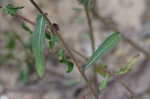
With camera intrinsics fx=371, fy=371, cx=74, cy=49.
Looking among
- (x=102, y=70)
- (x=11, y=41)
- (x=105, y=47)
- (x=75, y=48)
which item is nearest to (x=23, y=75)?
(x=11, y=41)

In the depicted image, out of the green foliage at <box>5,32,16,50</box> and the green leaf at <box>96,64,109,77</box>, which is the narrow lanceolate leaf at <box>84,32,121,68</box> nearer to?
the green leaf at <box>96,64,109,77</box>

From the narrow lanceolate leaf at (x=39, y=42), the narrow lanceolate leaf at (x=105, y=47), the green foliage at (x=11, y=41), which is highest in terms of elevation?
the narrow lanceolate leaf at (x=39, y=42)

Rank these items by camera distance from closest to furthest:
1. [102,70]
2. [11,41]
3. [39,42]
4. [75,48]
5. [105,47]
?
1. [39,42]
2. [105,47]
3. [102,70]
4. [11,41]
5. [75,48]

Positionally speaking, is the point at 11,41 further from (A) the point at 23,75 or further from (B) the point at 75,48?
(B) the point at 75,48

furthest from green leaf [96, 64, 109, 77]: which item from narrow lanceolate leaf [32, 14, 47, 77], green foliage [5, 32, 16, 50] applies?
green foliage [5, 32, 16, 50]

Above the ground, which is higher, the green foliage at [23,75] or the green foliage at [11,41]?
the green foliage at [11,41]

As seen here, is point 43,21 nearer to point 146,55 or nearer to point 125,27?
point 146,55

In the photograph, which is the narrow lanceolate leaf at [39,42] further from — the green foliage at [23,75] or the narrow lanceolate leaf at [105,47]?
the green foliage at [23,75]

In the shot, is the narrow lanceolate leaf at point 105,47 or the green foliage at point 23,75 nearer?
the narrow lanceolate leaf at point 105,47

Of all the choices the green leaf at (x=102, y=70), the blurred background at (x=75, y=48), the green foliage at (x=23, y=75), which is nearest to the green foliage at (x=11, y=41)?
the blurred background at (x=75, y=48)

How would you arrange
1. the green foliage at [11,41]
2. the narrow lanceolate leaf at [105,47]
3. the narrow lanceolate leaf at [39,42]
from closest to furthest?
the narrow lanceolate leaf at [39,42]
the narrow lanceolate leaf at [105,47]
the green foliage at [11,41]
